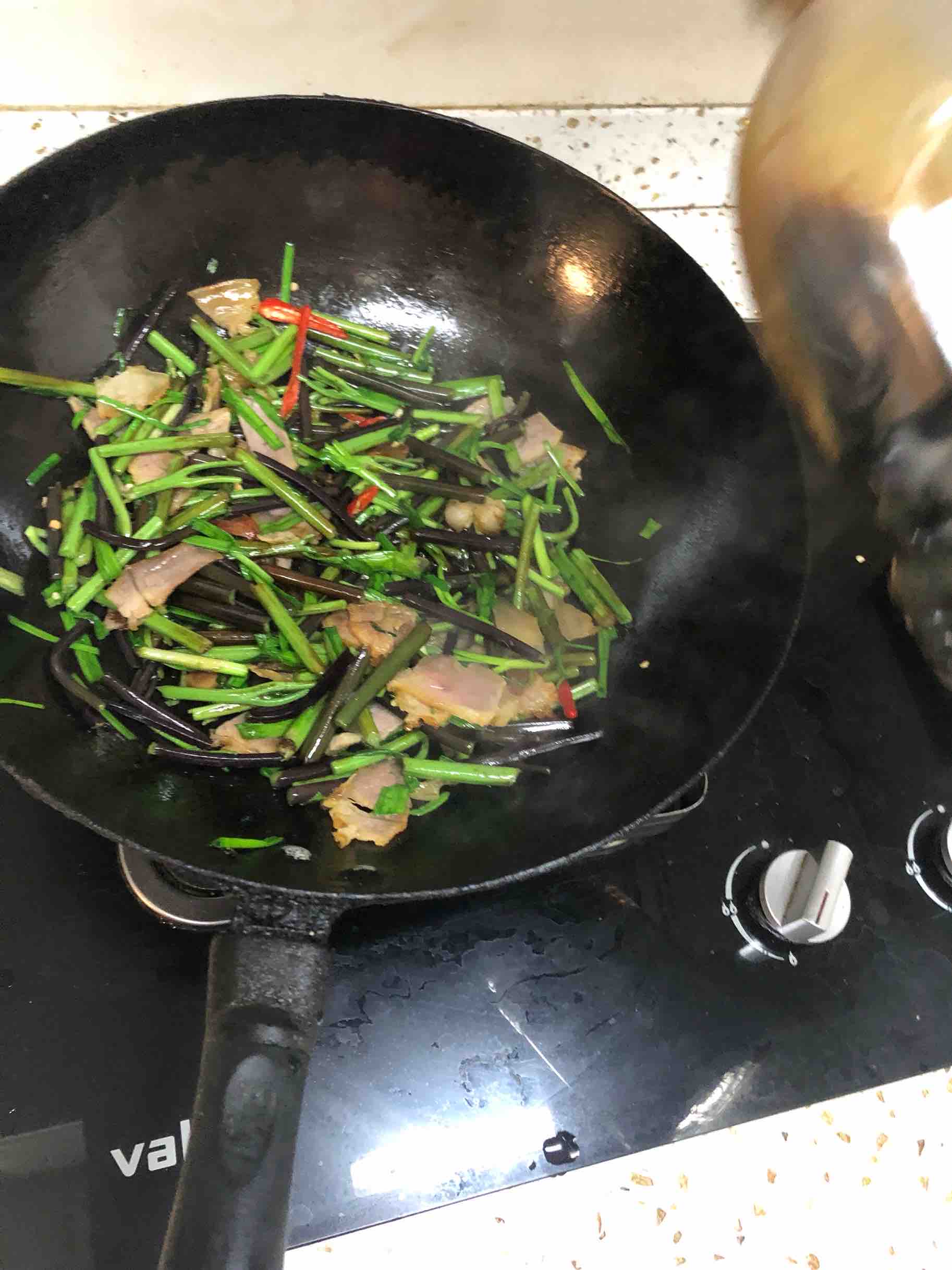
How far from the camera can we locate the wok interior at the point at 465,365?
992 mm

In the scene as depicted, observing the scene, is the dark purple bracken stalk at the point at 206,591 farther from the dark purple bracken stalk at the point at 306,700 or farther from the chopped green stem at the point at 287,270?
the chopped green stem at the point at 287,270

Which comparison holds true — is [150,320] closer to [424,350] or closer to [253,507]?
[253,507]

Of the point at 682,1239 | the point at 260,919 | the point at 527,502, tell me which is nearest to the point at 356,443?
the point at 527,502

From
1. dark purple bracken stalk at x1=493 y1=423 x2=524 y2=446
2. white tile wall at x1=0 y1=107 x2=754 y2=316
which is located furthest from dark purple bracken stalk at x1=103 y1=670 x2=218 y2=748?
white tile wall at x1=0 y1=107 x2=754 y2=316

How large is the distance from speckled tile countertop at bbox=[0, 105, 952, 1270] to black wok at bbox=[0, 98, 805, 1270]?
31 cm

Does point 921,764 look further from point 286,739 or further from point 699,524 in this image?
point 286,739

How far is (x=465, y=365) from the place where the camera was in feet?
4.72

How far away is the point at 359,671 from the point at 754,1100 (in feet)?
2.44

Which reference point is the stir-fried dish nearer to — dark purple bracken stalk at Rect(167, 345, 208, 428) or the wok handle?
dark purple bracken stalk at Rect(167, 345, 208, 428)

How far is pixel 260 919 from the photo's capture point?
811 mm

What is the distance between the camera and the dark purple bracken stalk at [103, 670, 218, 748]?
1.04 meters

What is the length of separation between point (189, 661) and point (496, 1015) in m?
0.62

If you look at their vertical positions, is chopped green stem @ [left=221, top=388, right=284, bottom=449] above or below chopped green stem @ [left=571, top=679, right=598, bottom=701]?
above

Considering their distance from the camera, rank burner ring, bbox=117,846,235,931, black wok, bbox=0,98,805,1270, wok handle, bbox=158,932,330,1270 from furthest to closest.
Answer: burner ring, bbox=117,846,235,931 → black wok, bbox=0,98,805,1270 → wok handle, bbox=158,932,330,1270
